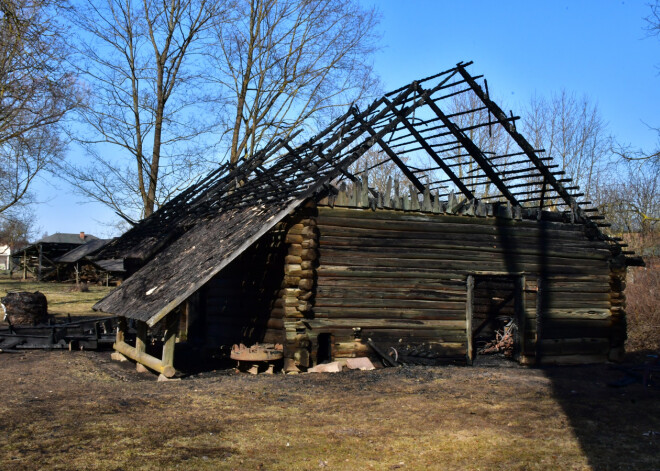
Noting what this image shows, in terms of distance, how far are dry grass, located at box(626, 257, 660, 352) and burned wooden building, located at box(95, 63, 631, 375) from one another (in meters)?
2.72

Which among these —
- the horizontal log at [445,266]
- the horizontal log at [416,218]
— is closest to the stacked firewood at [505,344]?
the horizontal log at [445,266]

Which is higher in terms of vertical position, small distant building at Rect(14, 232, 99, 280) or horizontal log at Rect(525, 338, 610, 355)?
small distant building at Rect(14, 232, 99, 280)

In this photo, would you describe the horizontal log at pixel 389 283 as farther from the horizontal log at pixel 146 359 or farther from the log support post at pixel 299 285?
the horizontal log at pixel 146 359

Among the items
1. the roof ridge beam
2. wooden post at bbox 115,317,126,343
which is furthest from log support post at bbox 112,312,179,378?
the roof ridge beam

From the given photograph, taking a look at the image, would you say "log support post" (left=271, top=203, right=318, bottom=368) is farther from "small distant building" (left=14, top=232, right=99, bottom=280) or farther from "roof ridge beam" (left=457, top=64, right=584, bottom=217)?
"small distant building" (left=14, top=232, right=99, bottom=280)

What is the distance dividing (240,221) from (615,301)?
980cm

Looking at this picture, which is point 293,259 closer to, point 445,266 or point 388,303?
point 388,303

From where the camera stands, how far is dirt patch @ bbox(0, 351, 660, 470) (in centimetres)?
629

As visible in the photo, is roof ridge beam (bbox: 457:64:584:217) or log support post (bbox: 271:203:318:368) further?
roof ridge beam (bbox: 457:64:584:217)

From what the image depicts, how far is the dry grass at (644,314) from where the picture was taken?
→ 17.6 metres

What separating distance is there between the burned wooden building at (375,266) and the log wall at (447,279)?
30 millimetres

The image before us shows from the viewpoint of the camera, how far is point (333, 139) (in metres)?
13.5

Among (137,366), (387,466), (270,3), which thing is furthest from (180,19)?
(387,466)

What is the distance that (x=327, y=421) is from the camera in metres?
7.98
